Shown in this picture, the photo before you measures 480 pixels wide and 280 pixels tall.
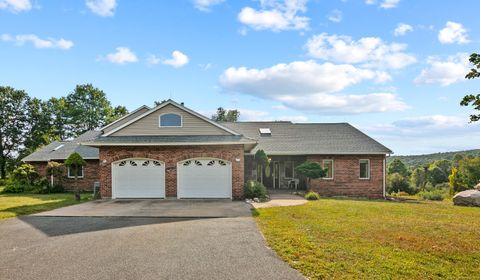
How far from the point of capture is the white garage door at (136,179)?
1744 centimetres

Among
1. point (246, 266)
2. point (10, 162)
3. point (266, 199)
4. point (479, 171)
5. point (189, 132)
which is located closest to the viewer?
point (246, 266)

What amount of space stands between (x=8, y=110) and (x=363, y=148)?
137 ft

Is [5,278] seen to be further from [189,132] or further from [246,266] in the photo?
[189,132]

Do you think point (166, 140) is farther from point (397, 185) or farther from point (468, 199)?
point (397, 185)

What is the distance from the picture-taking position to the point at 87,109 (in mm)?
47344

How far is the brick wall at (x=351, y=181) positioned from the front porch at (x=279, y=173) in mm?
2275

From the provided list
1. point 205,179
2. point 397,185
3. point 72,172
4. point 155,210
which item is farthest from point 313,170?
point 72,172

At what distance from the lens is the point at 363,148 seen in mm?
21562

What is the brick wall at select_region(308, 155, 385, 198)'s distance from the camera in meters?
21.4

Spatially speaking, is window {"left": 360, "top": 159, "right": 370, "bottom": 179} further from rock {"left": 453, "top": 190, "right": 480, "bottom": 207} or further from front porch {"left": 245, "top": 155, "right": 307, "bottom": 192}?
rock {"left": 453, "top": 190, "right": 480, "bottom": 207}

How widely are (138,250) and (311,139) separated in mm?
17909

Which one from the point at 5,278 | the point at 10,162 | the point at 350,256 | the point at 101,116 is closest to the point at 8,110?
the point at 10,162

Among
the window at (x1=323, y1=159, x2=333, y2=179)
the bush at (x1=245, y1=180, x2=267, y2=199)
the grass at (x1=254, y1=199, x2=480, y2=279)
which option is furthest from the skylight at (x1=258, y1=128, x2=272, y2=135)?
the grass at (x1=254, y1=199, x2=480, y2=279)

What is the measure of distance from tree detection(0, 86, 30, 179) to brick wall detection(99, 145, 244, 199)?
3088 centimetres
